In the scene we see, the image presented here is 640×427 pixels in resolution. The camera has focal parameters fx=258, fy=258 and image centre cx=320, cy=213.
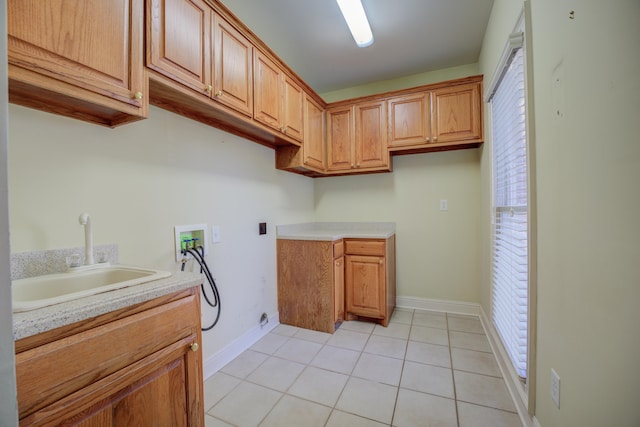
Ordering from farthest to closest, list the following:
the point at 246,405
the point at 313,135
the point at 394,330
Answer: the point at 313,135
the point at 394,330
the point at 246,405

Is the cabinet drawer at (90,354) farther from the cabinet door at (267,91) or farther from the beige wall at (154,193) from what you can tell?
the cabinet door at (267,91)

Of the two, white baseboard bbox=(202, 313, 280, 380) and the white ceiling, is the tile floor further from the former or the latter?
the white ceiling

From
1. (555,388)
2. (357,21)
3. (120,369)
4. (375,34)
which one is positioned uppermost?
(375,34)

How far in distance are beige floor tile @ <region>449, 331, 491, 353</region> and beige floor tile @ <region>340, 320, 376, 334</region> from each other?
702 millimetres

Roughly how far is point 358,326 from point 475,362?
991 millimetres

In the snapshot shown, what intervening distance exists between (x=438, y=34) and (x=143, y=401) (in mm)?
3004

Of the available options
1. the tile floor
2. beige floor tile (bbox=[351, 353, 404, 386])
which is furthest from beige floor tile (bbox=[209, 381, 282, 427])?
beige floor tile (bbox=[351, 353, 404, 386])

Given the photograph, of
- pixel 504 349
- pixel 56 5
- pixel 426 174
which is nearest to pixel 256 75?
pixel 56 5

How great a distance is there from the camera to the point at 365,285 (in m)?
2.55

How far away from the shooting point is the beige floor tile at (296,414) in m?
1.37

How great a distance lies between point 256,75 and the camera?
1803 mm

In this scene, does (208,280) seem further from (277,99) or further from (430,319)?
(430,319)

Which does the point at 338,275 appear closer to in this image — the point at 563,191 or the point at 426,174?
the point at 426,174

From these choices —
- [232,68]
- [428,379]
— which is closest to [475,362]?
[428,379]
